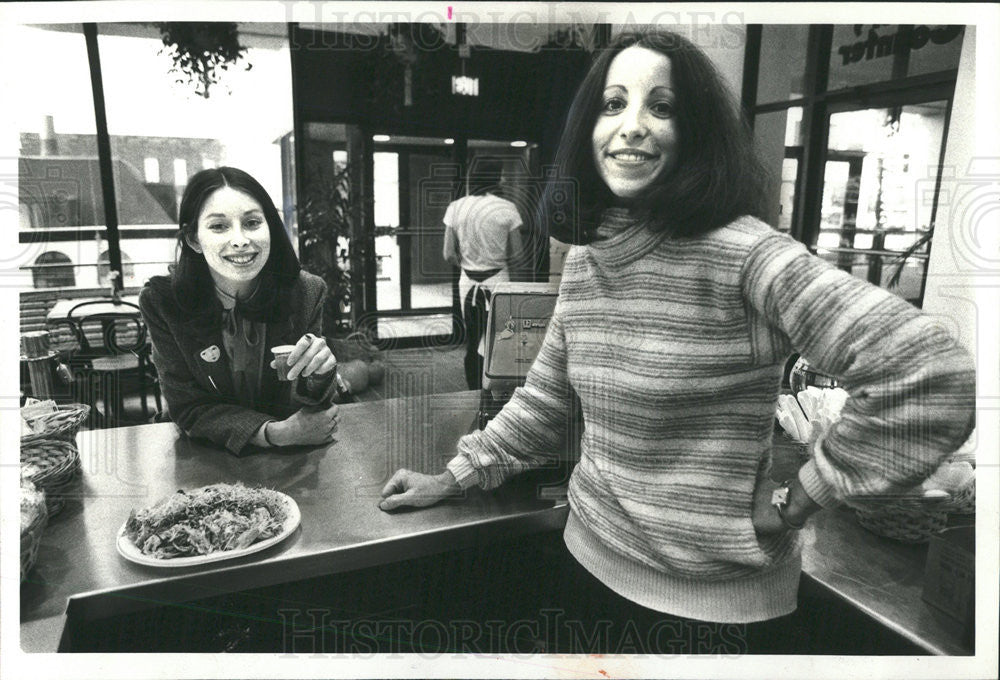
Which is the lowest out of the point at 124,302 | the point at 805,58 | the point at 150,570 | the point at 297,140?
the point at 150,570

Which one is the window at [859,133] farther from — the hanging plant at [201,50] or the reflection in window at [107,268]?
the reflection in window at [107,268]

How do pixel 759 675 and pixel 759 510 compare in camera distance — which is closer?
pixel 759 510

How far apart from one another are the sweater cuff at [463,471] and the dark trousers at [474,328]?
15 cm

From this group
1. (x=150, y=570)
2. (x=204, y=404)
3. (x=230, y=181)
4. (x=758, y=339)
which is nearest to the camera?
(x=758, y=339)

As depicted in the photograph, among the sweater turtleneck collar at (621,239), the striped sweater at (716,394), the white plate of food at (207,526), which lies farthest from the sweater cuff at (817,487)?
the white plate of food at (207,526)

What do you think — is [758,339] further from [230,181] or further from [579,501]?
[230,181]

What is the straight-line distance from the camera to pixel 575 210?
1024 millimetres

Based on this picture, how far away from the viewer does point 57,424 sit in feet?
3.67

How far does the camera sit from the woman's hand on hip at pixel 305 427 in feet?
3.87

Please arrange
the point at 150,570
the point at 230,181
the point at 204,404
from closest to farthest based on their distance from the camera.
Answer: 1. the point at 150,570
2. the point at 230,181
3. the point at 204,404

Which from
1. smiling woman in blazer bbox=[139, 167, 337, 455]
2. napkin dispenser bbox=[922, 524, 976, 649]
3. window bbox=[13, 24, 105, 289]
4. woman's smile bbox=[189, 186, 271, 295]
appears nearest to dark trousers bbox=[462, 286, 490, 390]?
smiling woman in blazer bbox=[139, 167, 337, 455]

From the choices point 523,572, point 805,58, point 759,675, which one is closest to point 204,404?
point 523,572

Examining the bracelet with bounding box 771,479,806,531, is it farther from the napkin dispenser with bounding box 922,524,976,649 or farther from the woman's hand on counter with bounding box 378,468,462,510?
the woman's hand on counter with bounding box 378,468,462,510

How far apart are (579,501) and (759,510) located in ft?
0.90
